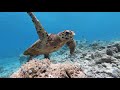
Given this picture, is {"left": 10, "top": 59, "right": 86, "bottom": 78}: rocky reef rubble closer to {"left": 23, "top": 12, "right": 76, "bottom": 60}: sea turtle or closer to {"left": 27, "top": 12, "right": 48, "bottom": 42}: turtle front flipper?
{"left": 23, "top": 12, "right": 76, "bottom": 60}: sea turtle

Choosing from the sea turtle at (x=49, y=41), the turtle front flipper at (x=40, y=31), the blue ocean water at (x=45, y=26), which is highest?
the blue ocean water at (x=45, y=26)

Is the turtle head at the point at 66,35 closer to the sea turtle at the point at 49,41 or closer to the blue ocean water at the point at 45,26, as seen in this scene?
the sea turtle at the point at 49,41

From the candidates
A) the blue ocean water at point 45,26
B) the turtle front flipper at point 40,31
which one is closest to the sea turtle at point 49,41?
the turtle front flipper at point 40,31

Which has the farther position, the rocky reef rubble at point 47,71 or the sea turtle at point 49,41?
the sea turtle at point 49,41

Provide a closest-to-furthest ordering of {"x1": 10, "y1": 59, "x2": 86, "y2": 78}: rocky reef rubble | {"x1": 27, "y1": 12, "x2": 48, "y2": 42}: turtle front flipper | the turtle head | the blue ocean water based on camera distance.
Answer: {"x1": 10, "y1": 59, "x2": 86, "y2": 78}: rocky reef rubble, the turtle head, {"x1": 27, "y1": 12, "x2": 48, "y2": 42}: turtle front flipper, the blue ocean water

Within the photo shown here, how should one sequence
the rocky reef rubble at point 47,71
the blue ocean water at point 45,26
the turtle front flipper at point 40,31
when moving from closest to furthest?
the rocky reef rubble at point 47,71 < the turtle front flipper at point 40,31 < the blue ocean water at point 45,26

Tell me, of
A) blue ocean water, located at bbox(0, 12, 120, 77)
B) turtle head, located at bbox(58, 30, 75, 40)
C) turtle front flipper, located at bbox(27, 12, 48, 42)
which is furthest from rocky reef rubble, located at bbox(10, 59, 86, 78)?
blue ocean water, located at bbox(0, 12, 120, 77)

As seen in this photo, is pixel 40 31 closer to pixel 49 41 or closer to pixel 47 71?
pixel 49 41

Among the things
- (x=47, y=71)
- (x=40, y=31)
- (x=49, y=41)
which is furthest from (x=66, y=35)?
(x=47, y=71)

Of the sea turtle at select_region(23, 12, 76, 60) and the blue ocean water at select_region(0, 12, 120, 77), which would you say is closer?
the sea turtle at select_region(23, 12, 76, 60)

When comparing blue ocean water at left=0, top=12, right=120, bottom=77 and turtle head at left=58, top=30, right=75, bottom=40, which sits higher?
blue ocean water at left=0, top=12, right=120, bottom=77

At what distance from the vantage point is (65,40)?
510 cm

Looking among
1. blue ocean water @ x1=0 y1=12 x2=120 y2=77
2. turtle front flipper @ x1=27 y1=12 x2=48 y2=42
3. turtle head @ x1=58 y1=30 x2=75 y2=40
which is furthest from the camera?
blue ocean water @ x1=0 y1=12 x2=120 y2=77
